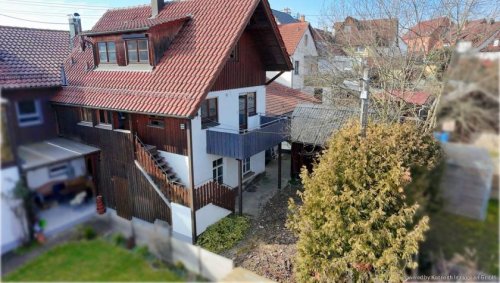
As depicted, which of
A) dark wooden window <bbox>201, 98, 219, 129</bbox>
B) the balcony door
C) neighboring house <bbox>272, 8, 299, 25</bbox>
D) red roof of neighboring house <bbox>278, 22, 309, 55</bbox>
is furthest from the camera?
neighboring house <bbox>272, 8, 299, 25</bbox>

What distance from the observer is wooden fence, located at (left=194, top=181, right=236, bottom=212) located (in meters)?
→ 9.62

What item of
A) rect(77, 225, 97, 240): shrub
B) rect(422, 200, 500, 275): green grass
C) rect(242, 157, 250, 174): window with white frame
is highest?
rect(77, 225, 97, 240): shrub

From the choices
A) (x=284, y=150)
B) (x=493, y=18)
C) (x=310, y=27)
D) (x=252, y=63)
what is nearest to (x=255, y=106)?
(x=252, y=63)

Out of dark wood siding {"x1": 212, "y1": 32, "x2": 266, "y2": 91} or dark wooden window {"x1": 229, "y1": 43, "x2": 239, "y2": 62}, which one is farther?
dark wooden window {"x1": 229, "y1": 43, "x2": 239, "y2": 62}

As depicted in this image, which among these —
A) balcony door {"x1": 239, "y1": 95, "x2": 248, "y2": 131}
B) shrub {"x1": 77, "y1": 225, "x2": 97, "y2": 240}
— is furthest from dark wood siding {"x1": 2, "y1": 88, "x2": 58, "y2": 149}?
balcony door {"x1": 239, "y1": 95, "x2": 248, "y2": 131}

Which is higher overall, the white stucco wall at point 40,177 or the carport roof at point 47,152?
the carport roof at point 47,152

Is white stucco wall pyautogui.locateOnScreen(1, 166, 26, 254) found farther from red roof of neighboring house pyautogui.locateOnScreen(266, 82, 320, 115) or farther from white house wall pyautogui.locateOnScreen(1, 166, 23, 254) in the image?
red roof of neighboring house pyautogui.locateOnScreen(266, 82, 320, 115)

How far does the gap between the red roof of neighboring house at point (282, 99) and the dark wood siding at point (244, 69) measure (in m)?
2.51

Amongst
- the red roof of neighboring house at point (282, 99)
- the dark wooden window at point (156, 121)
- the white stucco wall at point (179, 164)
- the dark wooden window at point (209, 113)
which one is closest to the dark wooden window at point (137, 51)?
the dark wooden window at point (156, 121)

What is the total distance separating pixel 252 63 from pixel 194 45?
12.6 feet

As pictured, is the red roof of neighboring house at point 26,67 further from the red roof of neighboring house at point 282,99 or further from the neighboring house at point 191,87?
the red roof of neighboring house at point 282,99

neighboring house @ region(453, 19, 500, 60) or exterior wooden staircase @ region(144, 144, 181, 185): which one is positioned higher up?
neighboring house @ region(453, 19, 500, 60)

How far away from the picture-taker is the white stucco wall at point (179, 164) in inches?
405

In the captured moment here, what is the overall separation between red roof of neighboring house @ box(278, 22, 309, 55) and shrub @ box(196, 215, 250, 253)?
17.8m
